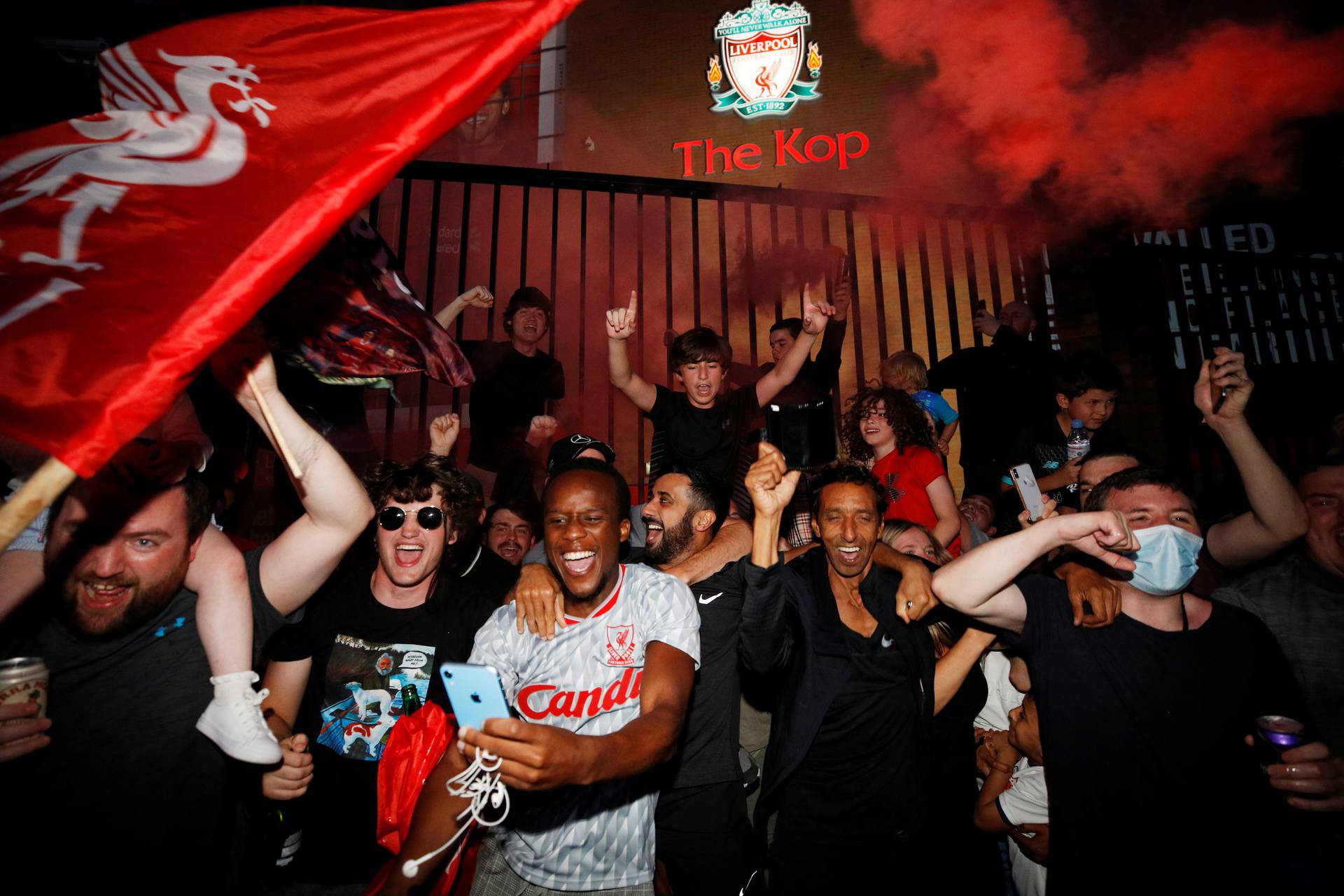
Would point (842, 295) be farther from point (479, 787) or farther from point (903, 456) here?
point (479, 787)

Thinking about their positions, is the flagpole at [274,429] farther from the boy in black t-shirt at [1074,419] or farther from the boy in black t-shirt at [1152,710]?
the boy in black t-shirt at [1074,419]

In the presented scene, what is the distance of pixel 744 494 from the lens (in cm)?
496

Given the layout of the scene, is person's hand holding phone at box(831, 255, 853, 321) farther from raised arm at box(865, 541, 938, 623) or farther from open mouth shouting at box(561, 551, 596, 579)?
open mouth shouting at box(561, 551, 596, 579)

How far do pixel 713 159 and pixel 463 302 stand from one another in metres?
8.68

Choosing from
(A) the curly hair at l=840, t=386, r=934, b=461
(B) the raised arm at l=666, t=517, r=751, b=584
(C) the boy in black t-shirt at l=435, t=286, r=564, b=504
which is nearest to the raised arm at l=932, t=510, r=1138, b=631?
(B) the raised arm at l=666, t=517, r=751, b=584

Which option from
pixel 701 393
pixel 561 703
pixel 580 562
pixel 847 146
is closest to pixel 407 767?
pixel 561 703

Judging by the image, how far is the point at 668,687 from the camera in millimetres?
2354

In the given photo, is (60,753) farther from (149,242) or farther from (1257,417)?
(1257,417)

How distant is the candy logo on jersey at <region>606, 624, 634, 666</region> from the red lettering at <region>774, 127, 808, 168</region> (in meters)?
11.4

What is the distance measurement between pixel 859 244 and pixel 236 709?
1095 centimetres

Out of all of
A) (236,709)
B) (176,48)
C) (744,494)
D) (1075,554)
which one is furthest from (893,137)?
(236,709)

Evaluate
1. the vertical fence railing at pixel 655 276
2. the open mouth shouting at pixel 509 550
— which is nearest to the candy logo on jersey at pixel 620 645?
the open mouth shouting at pixel 509 550

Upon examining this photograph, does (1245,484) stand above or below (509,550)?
above

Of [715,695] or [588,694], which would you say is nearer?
[588,694]
